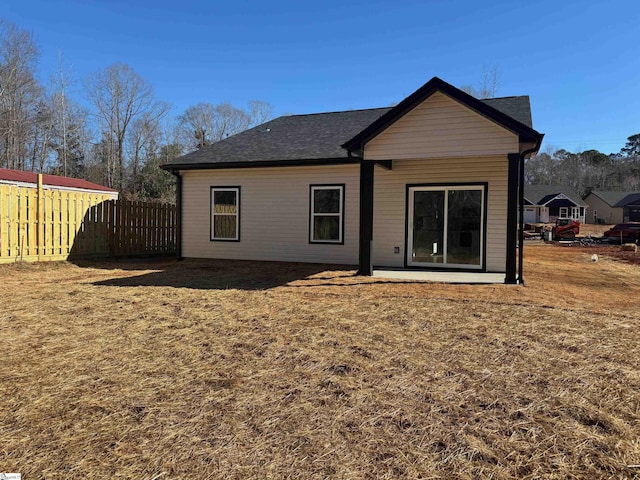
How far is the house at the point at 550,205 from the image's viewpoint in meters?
54.7

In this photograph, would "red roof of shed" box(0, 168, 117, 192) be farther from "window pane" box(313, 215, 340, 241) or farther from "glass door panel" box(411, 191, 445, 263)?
"glass door panel" box(411, 191, 445, 263)

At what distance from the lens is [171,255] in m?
15.8

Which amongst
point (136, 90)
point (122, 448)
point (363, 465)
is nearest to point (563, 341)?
point (363, 465)

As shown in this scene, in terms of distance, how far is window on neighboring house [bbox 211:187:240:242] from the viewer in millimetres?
13453

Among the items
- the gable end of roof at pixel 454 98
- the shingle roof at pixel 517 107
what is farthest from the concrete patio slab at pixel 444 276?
the shingle roof at pixel 517 107

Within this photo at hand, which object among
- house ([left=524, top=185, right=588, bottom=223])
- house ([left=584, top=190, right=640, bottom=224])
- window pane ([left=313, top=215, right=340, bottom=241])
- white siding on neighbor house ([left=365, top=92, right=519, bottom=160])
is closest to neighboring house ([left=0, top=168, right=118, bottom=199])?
window pane ([left=313, top=215, right=340, bottom=241])

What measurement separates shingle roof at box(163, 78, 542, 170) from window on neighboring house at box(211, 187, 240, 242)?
2.84 feet

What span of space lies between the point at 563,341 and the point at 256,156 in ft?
33.6

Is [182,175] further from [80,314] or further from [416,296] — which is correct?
[416,296]

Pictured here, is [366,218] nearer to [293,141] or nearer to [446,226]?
[446,226]

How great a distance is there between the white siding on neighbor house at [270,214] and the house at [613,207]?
53038 millimetres

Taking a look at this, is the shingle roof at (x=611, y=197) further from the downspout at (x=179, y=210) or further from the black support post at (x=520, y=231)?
the downspout at (x=179, y=210)

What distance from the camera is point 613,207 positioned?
5753cm

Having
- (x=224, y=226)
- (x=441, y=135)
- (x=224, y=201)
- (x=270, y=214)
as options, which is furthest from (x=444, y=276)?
(x=224, y=201)
